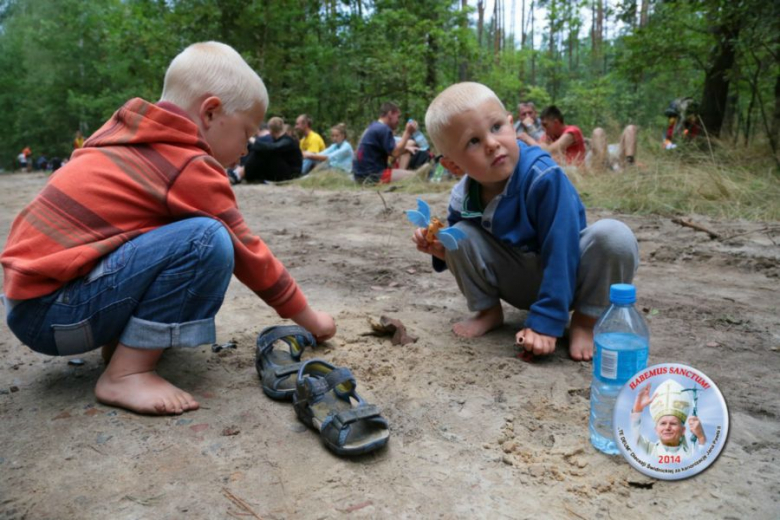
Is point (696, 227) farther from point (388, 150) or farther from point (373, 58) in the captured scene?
point (373, 58)

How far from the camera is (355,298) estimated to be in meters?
2.86

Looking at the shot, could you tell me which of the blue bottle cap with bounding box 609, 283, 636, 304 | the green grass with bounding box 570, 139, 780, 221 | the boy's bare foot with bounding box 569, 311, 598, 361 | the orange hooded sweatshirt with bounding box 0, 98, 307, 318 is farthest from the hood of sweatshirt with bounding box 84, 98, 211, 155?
the green grass with bounding box 570, 139, 780, 221

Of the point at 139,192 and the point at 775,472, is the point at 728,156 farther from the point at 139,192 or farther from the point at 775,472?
the point at 139,192

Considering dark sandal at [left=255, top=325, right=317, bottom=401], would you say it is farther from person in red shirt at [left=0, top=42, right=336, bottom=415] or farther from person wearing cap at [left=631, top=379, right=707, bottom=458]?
person wearing cap at [left=631, top=379, right=707, bottom=458]

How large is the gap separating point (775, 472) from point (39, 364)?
2.24 meters

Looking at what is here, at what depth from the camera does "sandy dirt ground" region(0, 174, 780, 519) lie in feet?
3.99

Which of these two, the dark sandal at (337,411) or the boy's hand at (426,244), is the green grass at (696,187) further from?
the dark sandal at (337,411)

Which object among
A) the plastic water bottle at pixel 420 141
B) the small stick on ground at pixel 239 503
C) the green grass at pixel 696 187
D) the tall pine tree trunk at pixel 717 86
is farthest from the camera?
the plastic water bottle at pixel 420 141

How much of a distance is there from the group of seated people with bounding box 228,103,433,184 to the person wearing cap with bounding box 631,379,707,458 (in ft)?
23.2

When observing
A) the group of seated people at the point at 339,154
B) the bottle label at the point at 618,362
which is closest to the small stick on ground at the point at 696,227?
the bottle label at the point at 618,362

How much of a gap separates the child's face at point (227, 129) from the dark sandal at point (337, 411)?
72 cm

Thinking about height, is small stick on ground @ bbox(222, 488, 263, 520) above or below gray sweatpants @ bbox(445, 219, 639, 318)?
below

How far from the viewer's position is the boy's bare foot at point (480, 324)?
7.58 ft

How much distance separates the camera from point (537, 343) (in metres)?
1.96
